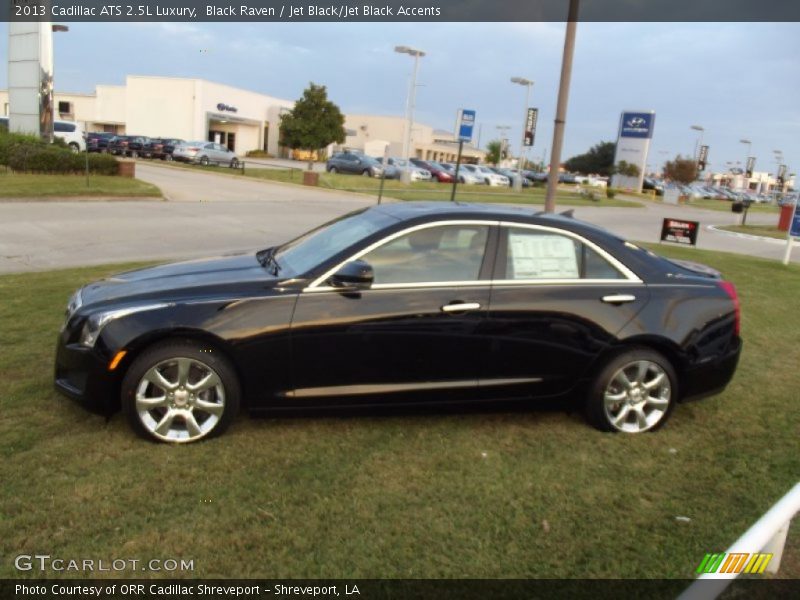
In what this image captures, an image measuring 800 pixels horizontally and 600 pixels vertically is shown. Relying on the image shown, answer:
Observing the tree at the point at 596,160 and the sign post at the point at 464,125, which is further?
the tree at the point at 596,160

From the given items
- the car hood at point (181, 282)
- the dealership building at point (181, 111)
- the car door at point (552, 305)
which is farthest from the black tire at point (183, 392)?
the dealership building at point (181, 111)

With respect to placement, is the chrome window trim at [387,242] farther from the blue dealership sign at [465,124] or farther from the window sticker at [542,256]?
the blue dealership sign at [465,124]

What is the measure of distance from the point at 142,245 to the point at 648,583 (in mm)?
11251

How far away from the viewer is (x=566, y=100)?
10445 millimetres

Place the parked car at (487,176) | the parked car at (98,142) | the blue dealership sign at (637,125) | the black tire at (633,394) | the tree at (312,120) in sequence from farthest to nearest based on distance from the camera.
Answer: the blue dealership sign at (637,125)
the parked car at (487,176)
the tree at (312,120)
the parked car at (98,142)
the black tire at (633,394)

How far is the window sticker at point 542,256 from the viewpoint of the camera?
4.61m

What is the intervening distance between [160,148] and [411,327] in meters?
43.1

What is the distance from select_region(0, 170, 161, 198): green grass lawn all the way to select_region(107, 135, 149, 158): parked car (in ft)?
72.4

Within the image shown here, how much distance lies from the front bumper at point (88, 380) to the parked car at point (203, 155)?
39.3m

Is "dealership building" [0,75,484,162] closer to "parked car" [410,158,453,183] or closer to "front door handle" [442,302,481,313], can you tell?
"parked car" [410,158,453,183]

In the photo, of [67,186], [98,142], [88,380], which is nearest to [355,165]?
[98,142]

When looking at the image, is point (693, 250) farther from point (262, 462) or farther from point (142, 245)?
point (262, 462)

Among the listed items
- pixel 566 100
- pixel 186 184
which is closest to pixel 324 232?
pixel 566 100

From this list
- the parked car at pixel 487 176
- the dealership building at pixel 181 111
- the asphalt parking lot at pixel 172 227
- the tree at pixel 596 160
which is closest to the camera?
the asphalt parking lot at pixel 172 227
